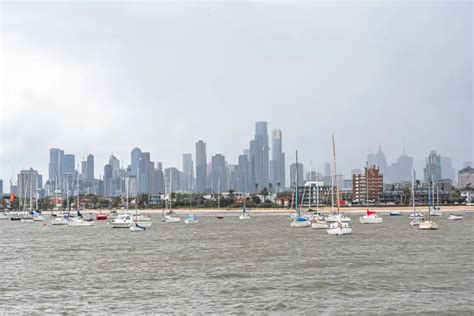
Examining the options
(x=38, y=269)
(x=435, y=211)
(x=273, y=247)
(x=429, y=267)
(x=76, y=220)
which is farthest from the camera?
(x=435, y=211)

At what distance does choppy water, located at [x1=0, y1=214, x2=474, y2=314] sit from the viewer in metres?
36.8

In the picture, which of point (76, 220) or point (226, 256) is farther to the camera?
point (76, 220)

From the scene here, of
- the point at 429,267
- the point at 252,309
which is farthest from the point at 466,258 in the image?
the point at 252,309

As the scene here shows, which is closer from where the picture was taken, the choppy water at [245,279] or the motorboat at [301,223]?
the choppy water at [245,279]

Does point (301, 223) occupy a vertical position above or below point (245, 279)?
above

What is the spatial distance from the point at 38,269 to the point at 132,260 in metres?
9.05

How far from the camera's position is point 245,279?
1843 inches

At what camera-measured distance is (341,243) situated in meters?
78.8

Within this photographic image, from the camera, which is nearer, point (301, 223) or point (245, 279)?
point (245, 279)

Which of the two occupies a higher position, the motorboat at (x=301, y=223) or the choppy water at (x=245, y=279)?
the motorboat at (x=301, y=223)

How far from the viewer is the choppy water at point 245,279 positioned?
121ft

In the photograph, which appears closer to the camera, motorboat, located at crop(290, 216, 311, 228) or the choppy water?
the choppy water

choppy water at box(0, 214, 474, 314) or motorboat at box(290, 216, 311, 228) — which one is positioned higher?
motorboat at box(290, 216, 311, 228)

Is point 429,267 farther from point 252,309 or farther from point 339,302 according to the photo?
point 252,309
